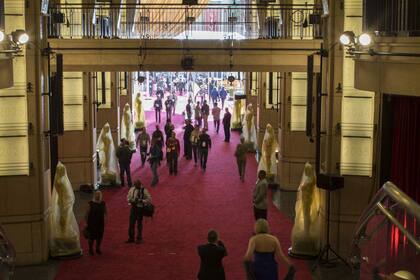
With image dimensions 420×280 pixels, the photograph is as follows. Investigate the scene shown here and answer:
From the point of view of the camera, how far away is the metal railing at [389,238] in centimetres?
503

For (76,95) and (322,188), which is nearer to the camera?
(322,188)

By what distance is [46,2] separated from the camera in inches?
539

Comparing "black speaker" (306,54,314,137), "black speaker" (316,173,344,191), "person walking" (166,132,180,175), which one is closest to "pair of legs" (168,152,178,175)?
"person walking" (166,132,180,175)

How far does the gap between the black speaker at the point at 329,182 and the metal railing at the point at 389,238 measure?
167 inches

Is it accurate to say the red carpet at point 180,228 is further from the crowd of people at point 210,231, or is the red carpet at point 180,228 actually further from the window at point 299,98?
the window at point 299,98

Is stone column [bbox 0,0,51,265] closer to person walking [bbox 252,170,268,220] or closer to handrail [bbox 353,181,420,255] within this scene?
person walking [bbox 252,170,268,220]

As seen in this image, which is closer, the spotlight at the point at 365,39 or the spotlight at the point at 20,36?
the spotlight at the point at 365,39

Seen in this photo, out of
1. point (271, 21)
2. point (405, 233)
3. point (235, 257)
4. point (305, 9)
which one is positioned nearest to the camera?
point (405, 233)

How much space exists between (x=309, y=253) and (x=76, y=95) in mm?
8183

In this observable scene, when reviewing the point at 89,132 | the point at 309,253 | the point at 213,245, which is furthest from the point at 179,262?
the point at 89,132

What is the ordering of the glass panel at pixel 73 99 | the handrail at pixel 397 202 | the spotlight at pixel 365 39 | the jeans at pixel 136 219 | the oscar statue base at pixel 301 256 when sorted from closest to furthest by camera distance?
the handrail at pixel 397 202, the spotlight at pixel 365 39, the oscar statue base at pixel 301 256, the jeans at pixel 136 219, the glass panel at pixel 73 99

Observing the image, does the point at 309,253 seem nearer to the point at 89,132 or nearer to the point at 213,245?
the point at 213,245

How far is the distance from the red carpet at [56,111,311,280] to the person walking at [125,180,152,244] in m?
0.24

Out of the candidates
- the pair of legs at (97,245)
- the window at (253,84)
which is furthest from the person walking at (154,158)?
the window at (253,84)
